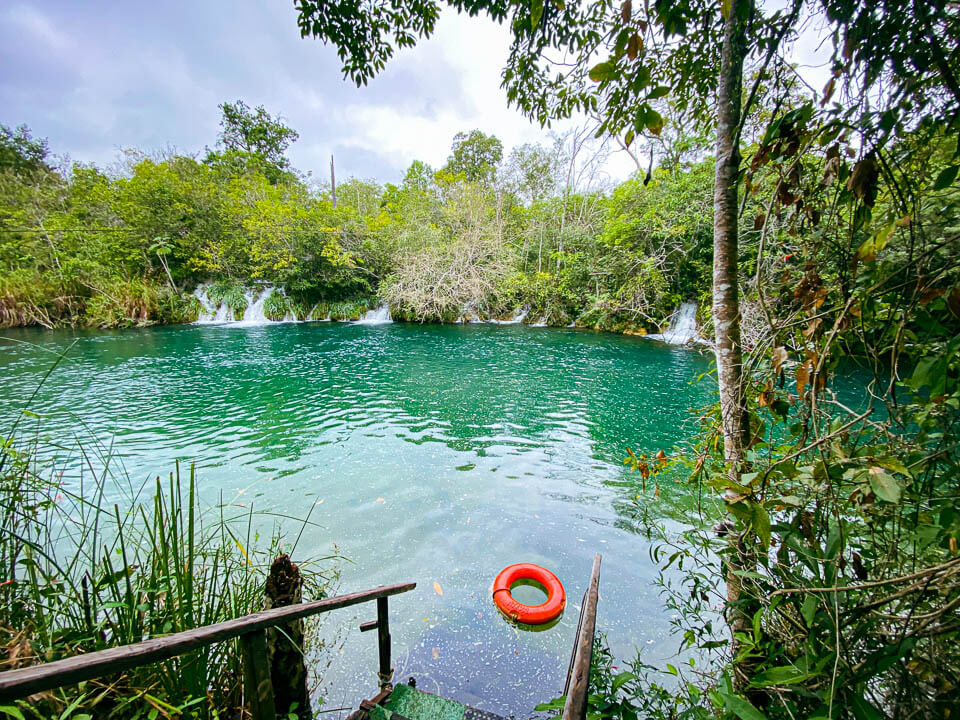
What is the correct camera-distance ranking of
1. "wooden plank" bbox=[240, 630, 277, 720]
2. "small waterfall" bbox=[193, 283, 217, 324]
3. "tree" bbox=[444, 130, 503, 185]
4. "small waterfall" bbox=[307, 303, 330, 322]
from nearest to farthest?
1. "wooden plank" bbox=[240, 630, 277, 720]
2. "small waterfall" bbox=[193, 283, 217, 324]
3. "small waterfall" bbox=[307, 303, 330, 322]
4. "tree" bbox=[444, 130, 503, 185]

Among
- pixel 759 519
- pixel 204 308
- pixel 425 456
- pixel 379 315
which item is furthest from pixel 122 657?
pixel 204 308

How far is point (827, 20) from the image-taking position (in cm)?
101

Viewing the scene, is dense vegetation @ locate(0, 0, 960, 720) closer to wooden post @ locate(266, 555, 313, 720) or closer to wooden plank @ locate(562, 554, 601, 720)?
wooden plank @ locate(562, 554, 601, 720)

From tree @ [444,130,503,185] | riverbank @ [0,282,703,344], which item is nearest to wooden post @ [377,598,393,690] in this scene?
riverbank @ [0,282,703,344]

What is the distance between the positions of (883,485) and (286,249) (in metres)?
22.4

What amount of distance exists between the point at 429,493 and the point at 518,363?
7.10m

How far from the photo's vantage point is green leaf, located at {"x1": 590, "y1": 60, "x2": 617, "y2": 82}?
1044 millimetres

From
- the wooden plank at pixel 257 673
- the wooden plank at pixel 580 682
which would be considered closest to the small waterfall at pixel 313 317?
the wooden plank at pixel 257 673

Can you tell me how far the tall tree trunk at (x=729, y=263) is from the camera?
1.61m

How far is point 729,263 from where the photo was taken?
5.69ft

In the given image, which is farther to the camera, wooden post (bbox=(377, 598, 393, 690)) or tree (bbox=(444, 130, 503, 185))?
tree (bbox=(444, 130, 503, 185))

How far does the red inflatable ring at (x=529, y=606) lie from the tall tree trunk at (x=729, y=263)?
1432mm

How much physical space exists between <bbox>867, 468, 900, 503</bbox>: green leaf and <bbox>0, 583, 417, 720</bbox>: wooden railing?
171 cm

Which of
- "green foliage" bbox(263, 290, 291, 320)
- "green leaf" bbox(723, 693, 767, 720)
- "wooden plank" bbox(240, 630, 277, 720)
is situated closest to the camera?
"green leaf" bbox(723, 693, 767, 720)
